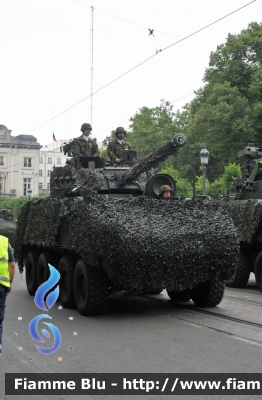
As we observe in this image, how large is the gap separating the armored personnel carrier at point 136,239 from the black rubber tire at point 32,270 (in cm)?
156

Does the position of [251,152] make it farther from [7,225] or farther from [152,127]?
[152,127]

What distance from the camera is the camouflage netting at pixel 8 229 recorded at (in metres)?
24.8

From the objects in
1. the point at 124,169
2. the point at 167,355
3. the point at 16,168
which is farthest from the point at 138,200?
the point at 16,168

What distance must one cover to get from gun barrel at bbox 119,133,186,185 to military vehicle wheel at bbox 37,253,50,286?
232 cm

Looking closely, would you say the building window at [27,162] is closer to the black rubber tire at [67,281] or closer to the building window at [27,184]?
the building window at [27,184]

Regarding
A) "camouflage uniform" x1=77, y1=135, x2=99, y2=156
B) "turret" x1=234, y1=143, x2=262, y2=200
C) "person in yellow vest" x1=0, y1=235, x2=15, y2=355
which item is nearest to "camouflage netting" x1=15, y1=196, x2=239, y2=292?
"camouflage uniform" x1=77, y1=135, x2=99, y2=156

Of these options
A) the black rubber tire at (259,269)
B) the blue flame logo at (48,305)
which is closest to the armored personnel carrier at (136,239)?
the blue flame logo at (48,305)

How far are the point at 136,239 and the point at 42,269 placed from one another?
4.28 meters

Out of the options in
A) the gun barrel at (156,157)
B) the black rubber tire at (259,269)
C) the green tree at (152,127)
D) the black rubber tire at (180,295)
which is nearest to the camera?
the gun barrel at (156,157)

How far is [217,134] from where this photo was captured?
4244 cm

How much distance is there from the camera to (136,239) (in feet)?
31.6

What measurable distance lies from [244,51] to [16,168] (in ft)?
190

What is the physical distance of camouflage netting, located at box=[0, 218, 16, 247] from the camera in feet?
81.4

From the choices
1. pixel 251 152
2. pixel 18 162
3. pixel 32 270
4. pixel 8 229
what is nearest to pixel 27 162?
pixel 18 162
